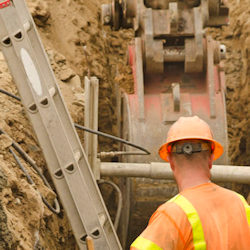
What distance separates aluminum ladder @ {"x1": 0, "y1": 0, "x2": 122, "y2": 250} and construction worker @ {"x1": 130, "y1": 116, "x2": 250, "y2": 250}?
158cm

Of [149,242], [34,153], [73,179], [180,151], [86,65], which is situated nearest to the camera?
[149,242]

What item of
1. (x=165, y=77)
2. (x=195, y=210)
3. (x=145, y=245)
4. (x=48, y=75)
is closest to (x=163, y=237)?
(x=145, y=245)

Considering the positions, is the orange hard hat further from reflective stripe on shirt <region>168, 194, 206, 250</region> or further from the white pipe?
the white pipe

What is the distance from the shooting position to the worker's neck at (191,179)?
296 cm

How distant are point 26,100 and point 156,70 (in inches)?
96.1

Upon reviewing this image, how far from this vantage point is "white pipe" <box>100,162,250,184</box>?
5293 mm

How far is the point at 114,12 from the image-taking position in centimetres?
693

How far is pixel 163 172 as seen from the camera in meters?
5.36

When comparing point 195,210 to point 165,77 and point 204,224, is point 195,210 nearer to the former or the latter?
point 204,224

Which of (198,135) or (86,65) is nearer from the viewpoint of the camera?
(198,135)

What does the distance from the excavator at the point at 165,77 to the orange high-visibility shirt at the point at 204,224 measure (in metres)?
3.41

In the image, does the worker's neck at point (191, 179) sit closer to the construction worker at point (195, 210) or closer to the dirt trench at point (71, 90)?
the construction worker at point (195, 210)

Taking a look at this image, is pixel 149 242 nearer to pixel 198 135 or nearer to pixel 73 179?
pixel 198 135

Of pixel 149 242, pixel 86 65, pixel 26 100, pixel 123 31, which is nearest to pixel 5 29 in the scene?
pixel 26 100
